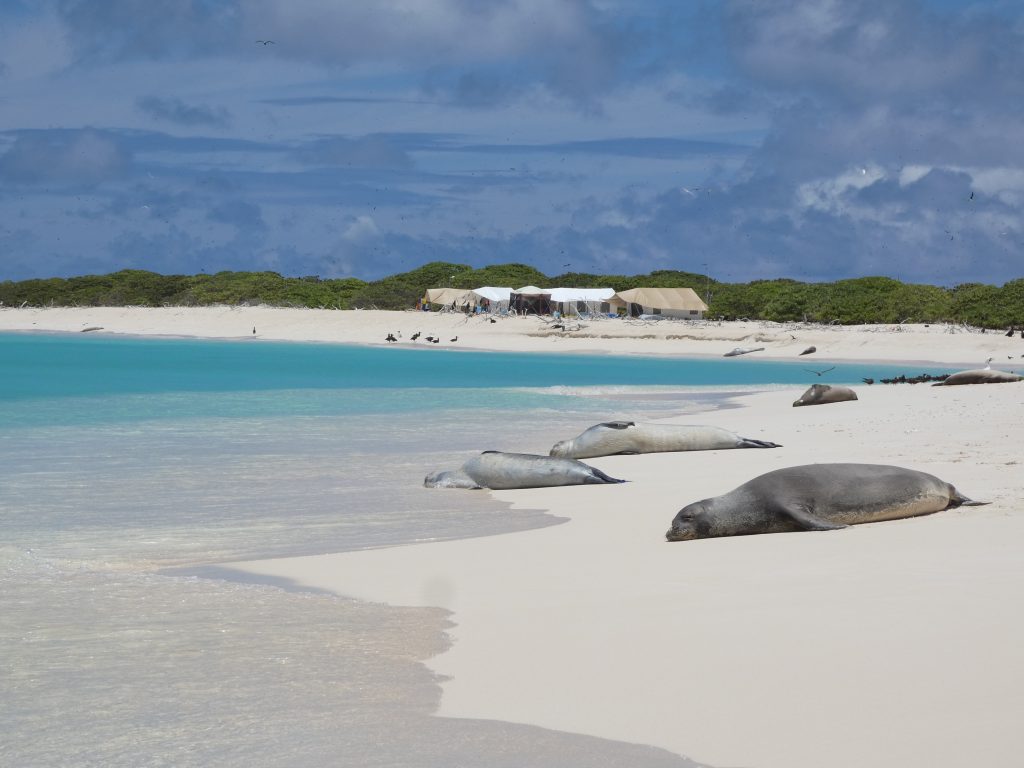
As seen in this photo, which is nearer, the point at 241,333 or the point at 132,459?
the point at 132,459

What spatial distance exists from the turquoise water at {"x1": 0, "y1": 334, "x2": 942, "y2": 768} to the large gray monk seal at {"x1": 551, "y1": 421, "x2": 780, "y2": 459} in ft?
5.00

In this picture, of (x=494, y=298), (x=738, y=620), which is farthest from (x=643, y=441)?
(x=494, y=298)

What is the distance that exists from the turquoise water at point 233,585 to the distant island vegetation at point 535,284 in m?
48.4

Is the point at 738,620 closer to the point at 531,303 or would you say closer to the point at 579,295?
the point at 579,295

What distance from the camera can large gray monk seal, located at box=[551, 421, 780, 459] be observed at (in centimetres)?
1537

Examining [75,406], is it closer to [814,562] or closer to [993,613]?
[814,562]

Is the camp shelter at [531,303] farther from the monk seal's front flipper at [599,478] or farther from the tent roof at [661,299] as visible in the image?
the monk seal's front flipper at [599,478]

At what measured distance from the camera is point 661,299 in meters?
84.6

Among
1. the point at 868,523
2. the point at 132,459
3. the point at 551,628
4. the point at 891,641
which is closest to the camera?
the point at 891,641

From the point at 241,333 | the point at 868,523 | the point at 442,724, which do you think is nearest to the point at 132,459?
the point at 868,523

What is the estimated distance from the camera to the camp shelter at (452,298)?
92.9 metres

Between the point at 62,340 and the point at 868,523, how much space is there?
8159cm

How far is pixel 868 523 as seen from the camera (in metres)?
9.22

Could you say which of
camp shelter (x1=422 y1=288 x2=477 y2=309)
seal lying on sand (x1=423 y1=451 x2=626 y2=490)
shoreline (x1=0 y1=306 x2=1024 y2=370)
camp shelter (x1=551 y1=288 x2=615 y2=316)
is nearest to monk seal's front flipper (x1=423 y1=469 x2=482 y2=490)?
seal lying on sand (x1=423 y1=451 x2=626 y2=490)
